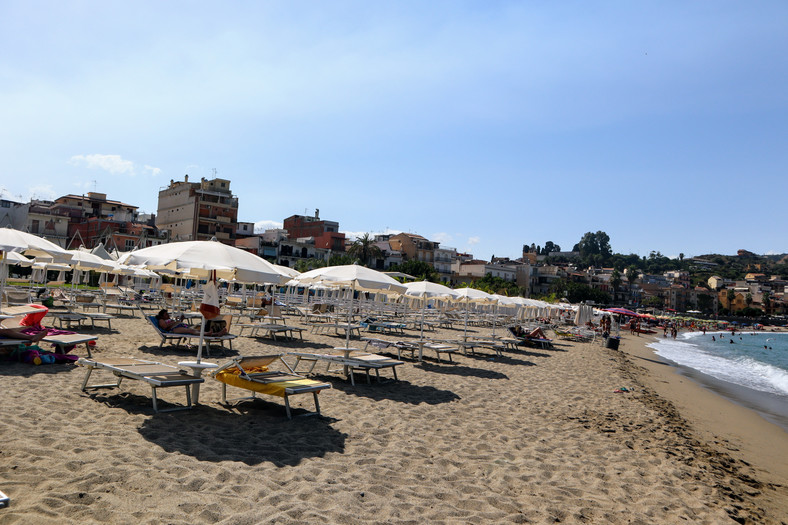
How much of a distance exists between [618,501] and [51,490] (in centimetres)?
488

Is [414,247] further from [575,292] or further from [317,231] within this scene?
[575,292]

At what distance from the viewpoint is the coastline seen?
807 centimetres

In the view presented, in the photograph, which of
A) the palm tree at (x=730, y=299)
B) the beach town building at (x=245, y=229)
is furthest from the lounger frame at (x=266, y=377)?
the palm tree at (x=730, y=299)

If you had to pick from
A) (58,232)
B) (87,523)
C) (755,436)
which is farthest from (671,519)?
(58,232)

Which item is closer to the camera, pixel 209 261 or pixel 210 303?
pixel 209 261

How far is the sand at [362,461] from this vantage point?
3.86 metres

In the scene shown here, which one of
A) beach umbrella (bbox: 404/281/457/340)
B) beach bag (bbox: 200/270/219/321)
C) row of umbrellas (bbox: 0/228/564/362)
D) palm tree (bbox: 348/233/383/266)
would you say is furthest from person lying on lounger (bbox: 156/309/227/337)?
palm tree (bbox: 348/233/383/266)

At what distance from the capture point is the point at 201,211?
6031cm

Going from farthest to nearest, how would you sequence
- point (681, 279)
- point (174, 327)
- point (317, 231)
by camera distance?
1. point (681, 279)
2. point (317, 231)
3. point (174, 327)

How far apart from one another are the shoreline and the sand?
0.14 meters

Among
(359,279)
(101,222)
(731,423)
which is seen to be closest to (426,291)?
(359,279)

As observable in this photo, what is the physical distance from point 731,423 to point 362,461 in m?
10.4

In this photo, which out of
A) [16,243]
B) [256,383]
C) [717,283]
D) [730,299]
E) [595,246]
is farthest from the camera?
[595,246]

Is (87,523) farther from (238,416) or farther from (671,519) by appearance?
(671,519)
